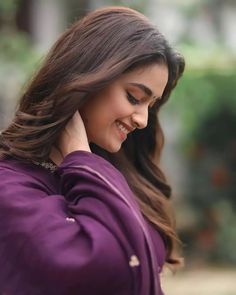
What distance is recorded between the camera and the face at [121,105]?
7.55 feet

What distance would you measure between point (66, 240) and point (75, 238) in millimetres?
24

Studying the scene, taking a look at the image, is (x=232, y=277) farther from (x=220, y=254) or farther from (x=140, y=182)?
(x=140, y=182)

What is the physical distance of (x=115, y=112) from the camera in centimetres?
230

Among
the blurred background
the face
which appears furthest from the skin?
the blurred background

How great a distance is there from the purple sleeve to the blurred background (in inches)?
199

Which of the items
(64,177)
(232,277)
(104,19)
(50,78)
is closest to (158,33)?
(104,19)

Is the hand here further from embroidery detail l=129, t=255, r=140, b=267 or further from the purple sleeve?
embroidery detail l=129, t=255, r=140, b=267

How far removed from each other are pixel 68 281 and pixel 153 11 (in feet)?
21.9

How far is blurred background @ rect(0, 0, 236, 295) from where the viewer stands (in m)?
7.46

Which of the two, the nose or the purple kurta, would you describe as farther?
the nose

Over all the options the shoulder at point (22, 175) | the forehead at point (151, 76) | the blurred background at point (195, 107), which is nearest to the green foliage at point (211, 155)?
the blurred background at point (195, 107)

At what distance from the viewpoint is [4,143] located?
2.37 metres

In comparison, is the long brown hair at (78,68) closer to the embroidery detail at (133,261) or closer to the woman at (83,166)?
the woman at (83,166)

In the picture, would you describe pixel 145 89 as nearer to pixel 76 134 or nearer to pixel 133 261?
pixel 76 134
